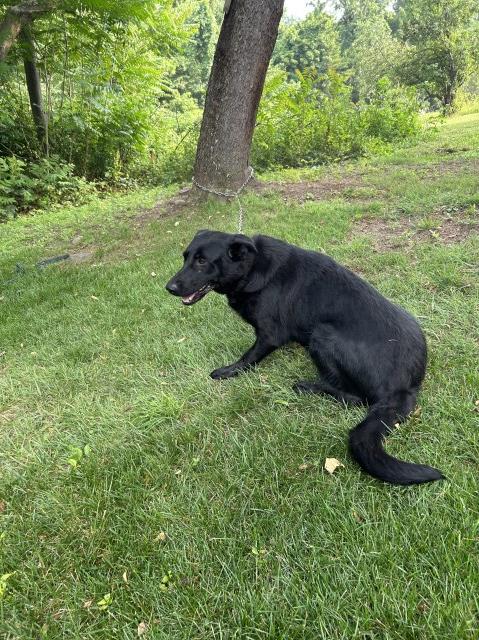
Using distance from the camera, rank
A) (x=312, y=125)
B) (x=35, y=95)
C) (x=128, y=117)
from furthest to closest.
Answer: (x=128, y=117) → (x=312, y=125) → (x=35, y=95)

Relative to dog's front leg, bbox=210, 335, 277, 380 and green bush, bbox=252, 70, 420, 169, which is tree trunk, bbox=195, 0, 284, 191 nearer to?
green bush, bbox=252, 70, 420, 169

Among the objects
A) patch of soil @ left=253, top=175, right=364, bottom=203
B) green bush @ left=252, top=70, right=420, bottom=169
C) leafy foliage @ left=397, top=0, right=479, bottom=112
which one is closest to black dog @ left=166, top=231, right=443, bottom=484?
patch of soil @ left=253, top=175, right=364, bottom=203

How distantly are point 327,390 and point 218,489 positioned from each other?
34.6 inches

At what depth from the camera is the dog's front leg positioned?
2.67 meters

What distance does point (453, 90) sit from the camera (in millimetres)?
23219

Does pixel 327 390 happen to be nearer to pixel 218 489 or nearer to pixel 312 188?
pixel 218 489

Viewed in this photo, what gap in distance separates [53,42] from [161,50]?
3567 millimetres

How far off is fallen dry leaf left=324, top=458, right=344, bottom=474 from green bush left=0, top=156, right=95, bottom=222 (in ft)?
28.7

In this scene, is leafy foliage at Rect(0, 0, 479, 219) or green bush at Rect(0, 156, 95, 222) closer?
green bush at Rect(0, 156, 95, 222)

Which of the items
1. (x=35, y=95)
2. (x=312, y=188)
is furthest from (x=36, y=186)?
(x=312, y=188)

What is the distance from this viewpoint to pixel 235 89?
580 cm

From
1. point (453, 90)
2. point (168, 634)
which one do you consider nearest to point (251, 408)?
point (168, 634)

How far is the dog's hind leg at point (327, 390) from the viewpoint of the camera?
2250 mm

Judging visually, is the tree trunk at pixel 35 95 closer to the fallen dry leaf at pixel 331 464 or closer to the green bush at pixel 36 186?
the green bush at pixel 36 186
